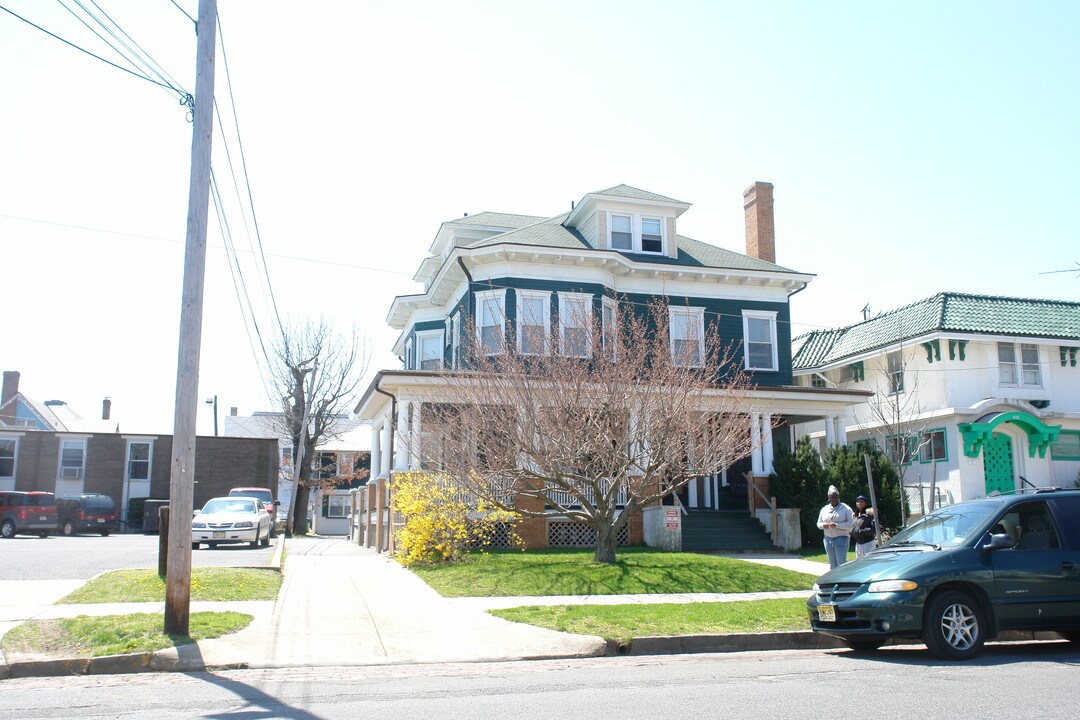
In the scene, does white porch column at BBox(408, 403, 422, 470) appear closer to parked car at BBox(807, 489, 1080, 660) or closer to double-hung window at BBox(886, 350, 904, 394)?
parked car at BBox(807, 489, 1080, 660)

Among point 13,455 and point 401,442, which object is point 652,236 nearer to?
point 401,442

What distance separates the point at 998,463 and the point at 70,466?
4207 centimetres

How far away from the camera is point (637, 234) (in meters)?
27.0

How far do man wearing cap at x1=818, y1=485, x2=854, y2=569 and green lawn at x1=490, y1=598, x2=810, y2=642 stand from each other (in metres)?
1.70

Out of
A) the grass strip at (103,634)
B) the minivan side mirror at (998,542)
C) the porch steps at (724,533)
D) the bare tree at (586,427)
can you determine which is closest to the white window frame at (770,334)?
the porch steps at (724,533)

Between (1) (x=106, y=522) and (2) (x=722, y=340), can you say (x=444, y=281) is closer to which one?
(2) (x=722, y=340)

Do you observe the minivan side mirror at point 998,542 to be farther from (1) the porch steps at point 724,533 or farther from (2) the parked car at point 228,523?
(2) the parked car at point 228,523

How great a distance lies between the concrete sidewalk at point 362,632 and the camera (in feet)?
31.3

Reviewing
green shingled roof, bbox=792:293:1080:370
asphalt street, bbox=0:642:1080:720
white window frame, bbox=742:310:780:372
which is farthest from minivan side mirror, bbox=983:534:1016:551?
green shingled roof, bbox=792:293:1080:370

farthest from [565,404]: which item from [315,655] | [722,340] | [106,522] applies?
[106,522]

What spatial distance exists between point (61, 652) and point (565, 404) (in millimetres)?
9276

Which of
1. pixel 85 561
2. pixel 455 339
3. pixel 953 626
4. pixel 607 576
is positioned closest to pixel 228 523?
pixel 85 561

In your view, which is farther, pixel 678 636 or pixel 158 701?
pixel 678 636

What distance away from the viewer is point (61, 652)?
938 cm
